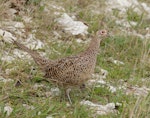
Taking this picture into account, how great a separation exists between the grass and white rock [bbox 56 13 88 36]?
0.11 meters

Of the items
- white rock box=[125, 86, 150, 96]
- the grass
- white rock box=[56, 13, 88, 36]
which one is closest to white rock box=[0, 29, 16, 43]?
the grass

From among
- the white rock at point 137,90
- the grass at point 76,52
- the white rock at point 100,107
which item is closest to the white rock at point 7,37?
the grass at point 76,52

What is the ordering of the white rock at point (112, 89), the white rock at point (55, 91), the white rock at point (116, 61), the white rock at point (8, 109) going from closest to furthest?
the white rock at point (8, 109) < the white rock at point (55, 91) < the white rock at point (112, 89) < the white rock at point (116, 61)

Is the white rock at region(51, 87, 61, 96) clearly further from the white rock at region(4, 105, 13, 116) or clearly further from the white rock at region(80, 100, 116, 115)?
the white rock at region(4, 105, 13, 116)

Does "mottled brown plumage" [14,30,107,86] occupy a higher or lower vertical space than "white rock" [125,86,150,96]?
higher

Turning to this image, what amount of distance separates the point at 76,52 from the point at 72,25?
0.80 m

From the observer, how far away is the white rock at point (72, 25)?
770 centimetres

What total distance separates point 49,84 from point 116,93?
0.78 m

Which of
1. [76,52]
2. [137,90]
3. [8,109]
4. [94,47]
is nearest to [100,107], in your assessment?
[94,47]

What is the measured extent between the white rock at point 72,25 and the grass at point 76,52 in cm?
11

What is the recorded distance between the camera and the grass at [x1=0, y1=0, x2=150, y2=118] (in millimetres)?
5277

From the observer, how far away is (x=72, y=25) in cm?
784

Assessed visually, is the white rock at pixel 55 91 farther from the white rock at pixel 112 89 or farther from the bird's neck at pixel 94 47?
the white rock at pixel 112 89

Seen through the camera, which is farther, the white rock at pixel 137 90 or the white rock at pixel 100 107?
the white rock at pixel 137 90
